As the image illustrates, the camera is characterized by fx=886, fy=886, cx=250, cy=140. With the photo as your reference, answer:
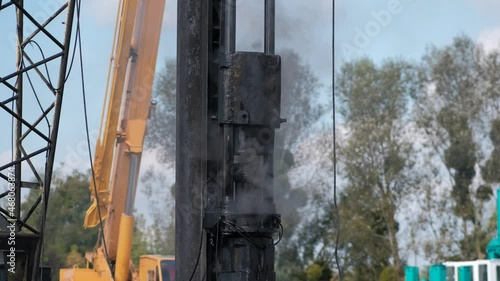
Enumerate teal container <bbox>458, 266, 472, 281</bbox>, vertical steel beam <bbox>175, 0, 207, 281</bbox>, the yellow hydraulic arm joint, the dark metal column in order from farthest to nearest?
teal container <bbox>458, 266, 472, 281</bbox>
the yellow hydraulic arm joint
vertical steel beam <bbox>175, 0, 207, 281</bbox>
the dark metal column

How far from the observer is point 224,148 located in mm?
5348

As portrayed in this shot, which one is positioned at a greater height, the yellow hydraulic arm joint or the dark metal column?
the yellow hydraulic arm joint

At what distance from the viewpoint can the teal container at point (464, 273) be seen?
17.1m

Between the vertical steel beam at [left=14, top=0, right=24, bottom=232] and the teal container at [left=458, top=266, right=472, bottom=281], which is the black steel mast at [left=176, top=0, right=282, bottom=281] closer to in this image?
the vertical steel beam at [left=14, top=0, right=24, bottom=232]

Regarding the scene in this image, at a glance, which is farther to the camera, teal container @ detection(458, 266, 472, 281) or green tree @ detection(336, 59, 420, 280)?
green tree @ detection(336, 59, 420, 280)

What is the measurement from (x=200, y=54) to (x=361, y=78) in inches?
967

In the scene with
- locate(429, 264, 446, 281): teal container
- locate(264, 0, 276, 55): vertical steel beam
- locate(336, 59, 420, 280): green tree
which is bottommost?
locate(429, 264, 446, 281): teal container

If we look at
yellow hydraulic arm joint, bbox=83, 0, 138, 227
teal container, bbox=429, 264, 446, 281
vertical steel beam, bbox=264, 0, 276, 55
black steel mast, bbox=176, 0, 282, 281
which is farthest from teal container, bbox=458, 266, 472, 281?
vertical steel beam, bbox=264, 0, 276, 55

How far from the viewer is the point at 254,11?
18.1 feet

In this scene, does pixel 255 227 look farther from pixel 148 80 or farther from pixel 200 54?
pixel 148 80

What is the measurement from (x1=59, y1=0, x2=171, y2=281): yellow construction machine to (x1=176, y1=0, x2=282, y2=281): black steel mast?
7.51 metres

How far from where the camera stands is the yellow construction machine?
1309cm

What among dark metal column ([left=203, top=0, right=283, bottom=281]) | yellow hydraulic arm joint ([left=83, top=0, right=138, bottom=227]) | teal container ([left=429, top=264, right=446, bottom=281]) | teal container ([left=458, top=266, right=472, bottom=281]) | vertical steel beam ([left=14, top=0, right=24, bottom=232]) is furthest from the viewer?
teal container ([left=429, top=264, right=446, bottom=281])

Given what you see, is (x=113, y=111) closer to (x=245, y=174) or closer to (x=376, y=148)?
(x=245, y=174)
